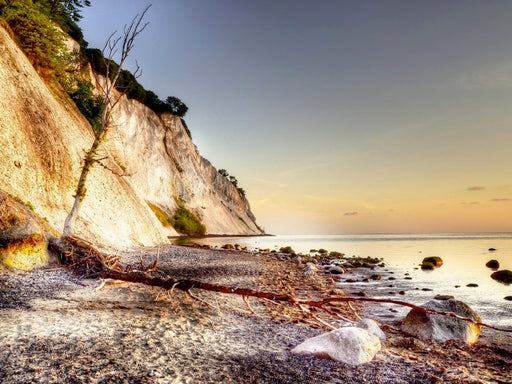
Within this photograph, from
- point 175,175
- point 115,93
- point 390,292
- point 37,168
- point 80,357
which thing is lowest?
point 390,292

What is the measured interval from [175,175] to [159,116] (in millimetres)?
10594

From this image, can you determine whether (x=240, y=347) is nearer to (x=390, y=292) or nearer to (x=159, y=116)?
(x=390, y=292)

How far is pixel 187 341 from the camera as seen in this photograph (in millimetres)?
4102

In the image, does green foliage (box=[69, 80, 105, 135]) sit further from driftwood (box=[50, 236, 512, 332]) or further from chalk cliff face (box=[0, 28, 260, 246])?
driftwood (box=[50, 236, 512, 332])

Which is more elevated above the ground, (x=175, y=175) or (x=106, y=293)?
(x=175, y=175)

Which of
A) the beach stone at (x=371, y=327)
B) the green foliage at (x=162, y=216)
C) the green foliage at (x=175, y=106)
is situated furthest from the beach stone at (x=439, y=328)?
the green foliage at (x=175, y=106)

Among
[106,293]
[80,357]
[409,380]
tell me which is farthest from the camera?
[106,293]

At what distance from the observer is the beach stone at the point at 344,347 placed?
376 cm

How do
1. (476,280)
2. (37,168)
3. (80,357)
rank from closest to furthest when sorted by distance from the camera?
(80,357) < (37,168) < (476,280)

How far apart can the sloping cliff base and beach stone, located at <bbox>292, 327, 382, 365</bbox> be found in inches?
4.0

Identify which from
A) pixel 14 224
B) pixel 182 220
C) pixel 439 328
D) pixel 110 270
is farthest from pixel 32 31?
pixel 182 220

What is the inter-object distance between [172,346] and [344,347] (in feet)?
7.22

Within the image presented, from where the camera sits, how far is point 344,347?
3844 millimetres

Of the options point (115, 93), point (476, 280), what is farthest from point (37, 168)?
point (115, 93)
